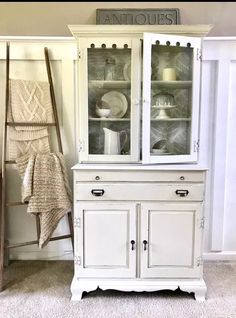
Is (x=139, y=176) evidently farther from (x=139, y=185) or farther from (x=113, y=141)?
(x=113, y=141)

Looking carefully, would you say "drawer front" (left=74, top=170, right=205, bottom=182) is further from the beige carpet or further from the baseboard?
the baseboard

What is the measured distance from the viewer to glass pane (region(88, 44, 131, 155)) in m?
2.23

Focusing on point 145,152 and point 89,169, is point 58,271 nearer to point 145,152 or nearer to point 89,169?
point 89,169

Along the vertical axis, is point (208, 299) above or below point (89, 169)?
below

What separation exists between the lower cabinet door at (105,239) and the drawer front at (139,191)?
0.05 meters

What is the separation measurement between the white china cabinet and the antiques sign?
1.28 feet

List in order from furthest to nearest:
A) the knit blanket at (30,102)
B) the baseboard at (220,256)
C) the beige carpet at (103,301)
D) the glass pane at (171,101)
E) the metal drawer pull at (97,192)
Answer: the baseboard at (220,256) < the knit blanket at (30,102) < the glass pane at (171,101) < the metal drawer pull at (97,192) < the beige carpet at (103,301)

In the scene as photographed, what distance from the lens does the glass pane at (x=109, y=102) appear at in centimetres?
223

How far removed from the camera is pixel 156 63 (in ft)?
7.23

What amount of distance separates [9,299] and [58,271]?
475 millimetres

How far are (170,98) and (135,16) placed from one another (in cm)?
74

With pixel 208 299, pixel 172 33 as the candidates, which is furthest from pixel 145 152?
pixel 208 299

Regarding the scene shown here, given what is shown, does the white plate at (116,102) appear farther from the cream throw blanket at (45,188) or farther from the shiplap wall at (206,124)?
the cream throw blanket at (45,188)

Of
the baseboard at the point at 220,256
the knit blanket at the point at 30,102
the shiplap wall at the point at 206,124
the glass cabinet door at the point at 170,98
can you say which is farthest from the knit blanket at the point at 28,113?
the baseboard at the point at 220,256
